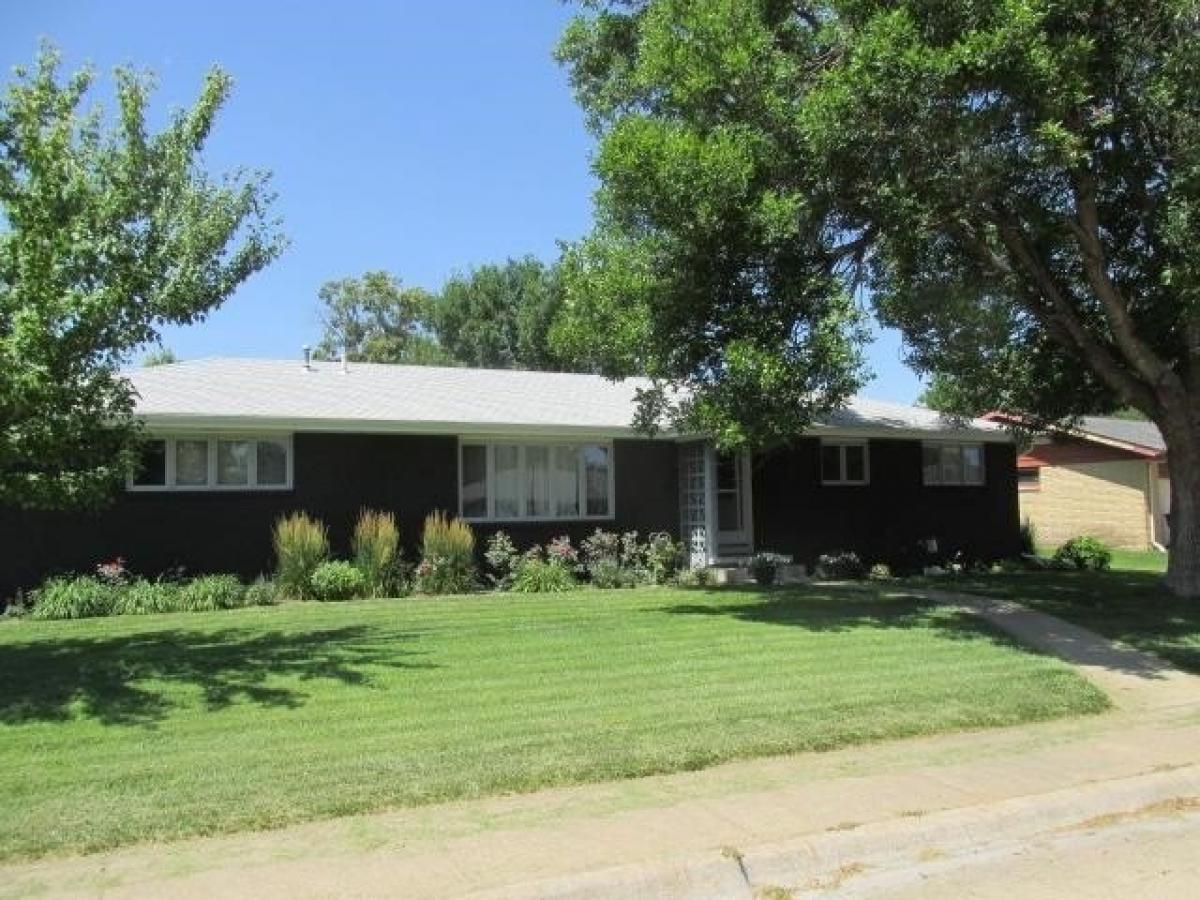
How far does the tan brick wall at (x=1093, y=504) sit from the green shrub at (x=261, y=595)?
76.4ft

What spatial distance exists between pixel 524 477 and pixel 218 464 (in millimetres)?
5077

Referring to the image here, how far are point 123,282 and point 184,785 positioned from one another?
4.95 metres

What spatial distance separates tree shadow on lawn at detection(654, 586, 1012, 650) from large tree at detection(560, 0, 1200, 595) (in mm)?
2611

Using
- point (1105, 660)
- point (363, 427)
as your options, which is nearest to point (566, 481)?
point (363, 427)

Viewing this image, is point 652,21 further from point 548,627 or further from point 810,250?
point 548,627

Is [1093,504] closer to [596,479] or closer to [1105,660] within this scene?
[596,479]

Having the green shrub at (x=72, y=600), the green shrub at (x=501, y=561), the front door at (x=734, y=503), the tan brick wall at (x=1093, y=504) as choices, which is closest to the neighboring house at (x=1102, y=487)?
the tan brick wall at (x=1093, y=504)

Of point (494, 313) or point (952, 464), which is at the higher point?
point (494, 313)

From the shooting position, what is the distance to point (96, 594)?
15.6 meters

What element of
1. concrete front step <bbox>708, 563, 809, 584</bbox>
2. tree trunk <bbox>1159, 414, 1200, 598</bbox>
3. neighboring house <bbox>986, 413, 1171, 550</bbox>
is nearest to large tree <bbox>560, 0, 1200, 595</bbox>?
tree trunk <bbox>1159, 414, 1200, 598</bbox>

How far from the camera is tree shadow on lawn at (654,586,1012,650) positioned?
13.5 m

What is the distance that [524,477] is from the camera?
20.0 m

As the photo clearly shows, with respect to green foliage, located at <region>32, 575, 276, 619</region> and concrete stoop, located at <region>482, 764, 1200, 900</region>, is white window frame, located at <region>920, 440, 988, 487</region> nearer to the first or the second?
green foliage, located at <region>32, 575, 276, 619</region>

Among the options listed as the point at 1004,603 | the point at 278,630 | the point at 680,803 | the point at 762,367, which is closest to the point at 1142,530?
the point at 1004,603
